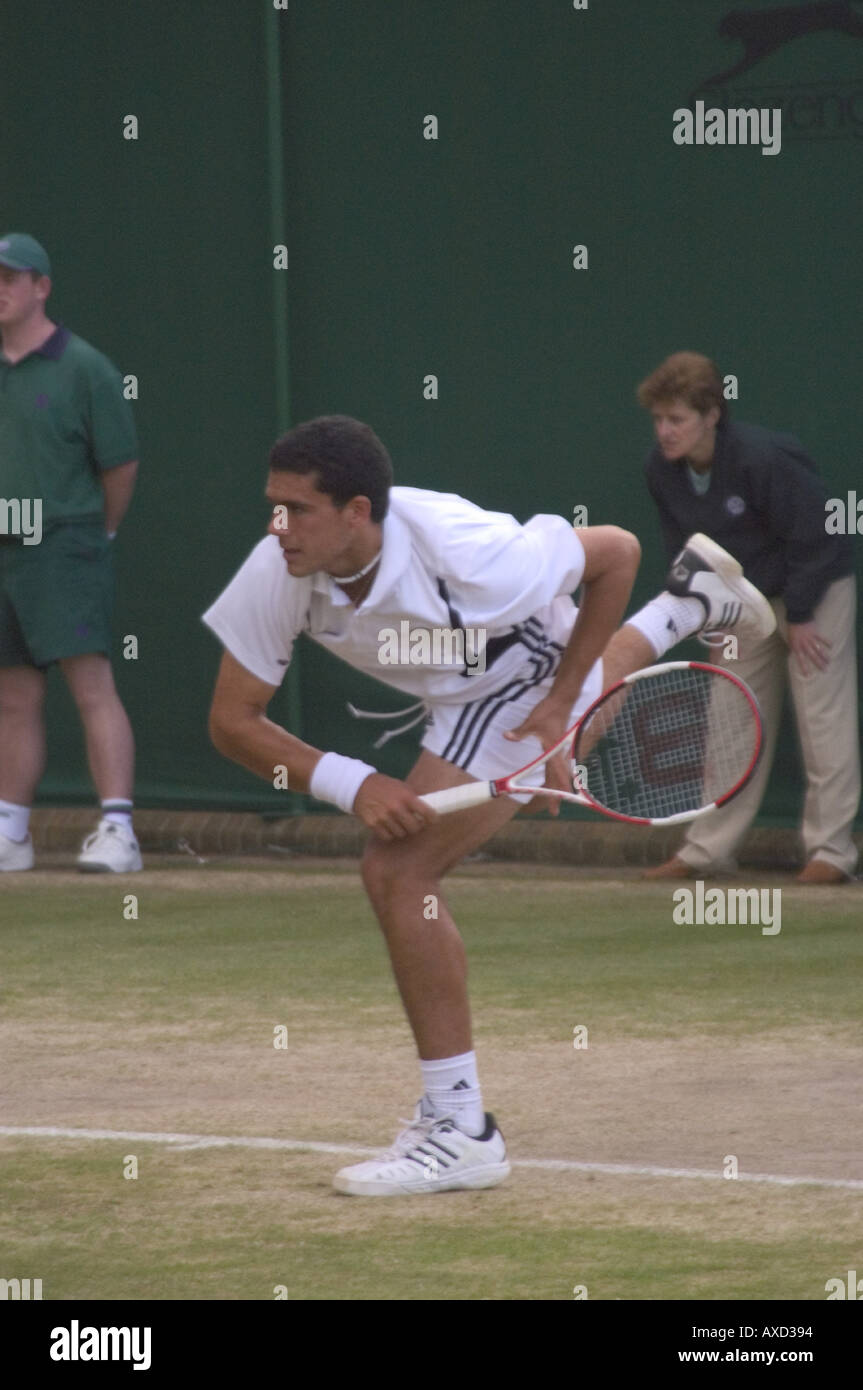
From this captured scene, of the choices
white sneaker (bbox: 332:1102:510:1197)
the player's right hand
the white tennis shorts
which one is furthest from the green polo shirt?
white sneaker (bbox: 332:1102:510:1197)

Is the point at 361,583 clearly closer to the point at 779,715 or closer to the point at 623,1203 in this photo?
the point at 623,1203

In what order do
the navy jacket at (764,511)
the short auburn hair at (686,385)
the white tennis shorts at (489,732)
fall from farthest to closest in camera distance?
the navy jacket at (764,511) < the short auburn hair at (686,385) < the white tennis shorts at (489,732)

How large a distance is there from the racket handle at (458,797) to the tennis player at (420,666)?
0.03 meters

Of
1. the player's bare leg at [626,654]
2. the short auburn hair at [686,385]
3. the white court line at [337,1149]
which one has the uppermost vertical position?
the short auburn hair at [686,385]

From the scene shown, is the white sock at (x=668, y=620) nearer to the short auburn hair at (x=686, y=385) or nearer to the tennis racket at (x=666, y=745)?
the tennis racket at (x=666, y=745)

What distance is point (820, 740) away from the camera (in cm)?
889

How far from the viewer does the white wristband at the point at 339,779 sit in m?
4.82

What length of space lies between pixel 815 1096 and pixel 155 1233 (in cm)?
166

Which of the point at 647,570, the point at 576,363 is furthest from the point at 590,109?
the point at 647,570

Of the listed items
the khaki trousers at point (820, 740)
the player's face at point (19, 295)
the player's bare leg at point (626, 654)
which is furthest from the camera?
the player's face at point (19, 295)

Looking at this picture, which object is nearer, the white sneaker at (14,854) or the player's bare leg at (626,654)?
the player's bare leg at (626,654)

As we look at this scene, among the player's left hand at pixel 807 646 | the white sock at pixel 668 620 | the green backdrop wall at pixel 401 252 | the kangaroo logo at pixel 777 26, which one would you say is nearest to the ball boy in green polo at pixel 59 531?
the green backdrop wall at pixel 401 252

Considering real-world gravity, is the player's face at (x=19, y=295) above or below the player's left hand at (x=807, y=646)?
above

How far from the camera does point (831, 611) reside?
8.86m
